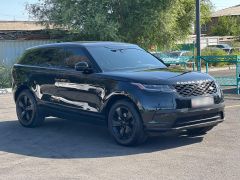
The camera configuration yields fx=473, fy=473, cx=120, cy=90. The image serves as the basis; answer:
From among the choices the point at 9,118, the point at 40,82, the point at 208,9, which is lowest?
the point at 9,118

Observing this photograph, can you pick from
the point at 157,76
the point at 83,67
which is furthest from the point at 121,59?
the point at 157,76

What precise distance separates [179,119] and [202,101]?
0.53 m

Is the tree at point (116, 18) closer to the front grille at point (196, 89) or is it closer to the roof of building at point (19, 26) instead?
the front grille at point (196, 89)

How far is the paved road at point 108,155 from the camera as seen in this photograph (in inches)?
240

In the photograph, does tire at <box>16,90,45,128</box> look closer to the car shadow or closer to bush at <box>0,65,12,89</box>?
the car shadow

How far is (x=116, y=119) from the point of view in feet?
25.5

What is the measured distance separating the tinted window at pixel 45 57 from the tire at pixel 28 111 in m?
0.67

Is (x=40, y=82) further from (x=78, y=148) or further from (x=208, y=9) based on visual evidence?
(x=208, y=9)

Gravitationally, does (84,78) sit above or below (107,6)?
below

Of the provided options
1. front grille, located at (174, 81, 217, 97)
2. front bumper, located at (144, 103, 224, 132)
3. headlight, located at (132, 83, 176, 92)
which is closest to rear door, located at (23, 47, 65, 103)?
headlight, located at (132, 83, 176, 92)

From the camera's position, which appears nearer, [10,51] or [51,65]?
[51,65]

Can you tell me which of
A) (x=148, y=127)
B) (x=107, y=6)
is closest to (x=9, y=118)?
(x=148, y=127)

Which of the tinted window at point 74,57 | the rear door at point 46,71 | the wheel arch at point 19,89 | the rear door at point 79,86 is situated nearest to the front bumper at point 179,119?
the rear door at point 79,86

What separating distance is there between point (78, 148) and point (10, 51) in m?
14.0
